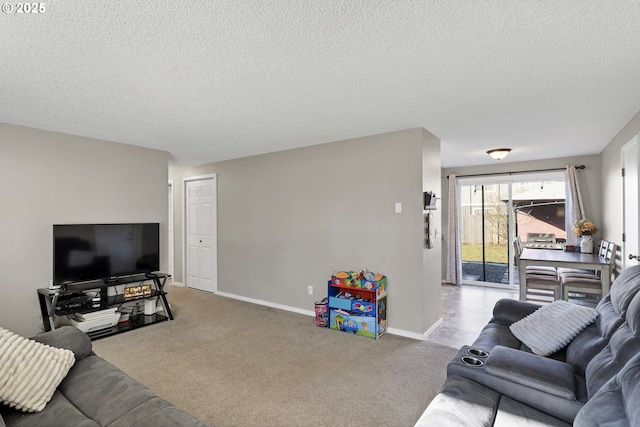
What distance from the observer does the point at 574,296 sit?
207 inches

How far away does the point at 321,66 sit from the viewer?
2197 mm

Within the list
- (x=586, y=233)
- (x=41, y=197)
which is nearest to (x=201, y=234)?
(x=41, y=197)

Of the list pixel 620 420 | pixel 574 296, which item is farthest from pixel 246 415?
pixel 574 296

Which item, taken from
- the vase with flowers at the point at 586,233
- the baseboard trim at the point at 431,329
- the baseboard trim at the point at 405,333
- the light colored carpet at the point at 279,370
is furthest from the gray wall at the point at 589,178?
the light colored carpet at the point at 279,370

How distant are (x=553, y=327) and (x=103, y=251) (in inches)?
181

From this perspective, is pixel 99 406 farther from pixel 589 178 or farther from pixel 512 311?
pixel 589 178

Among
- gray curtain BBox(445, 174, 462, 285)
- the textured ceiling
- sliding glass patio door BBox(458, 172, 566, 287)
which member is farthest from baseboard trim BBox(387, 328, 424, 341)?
sliding glass patio door BBox(458, 172, 566, 287)

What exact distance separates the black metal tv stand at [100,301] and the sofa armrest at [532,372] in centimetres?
398

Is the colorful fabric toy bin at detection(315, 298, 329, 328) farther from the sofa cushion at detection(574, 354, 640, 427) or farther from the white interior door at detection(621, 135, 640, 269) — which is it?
the white interior door at detection(621, 135, 640, 269)

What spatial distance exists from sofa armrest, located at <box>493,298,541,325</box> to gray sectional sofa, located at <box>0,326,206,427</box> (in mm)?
2382

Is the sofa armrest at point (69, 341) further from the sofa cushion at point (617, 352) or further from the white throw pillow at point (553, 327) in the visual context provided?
the white throw pillow at point (553, 327)

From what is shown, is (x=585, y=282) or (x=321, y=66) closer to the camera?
(x=321, y=66)

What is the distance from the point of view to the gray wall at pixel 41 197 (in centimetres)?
345

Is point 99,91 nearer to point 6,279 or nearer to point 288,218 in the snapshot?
point 6,279
